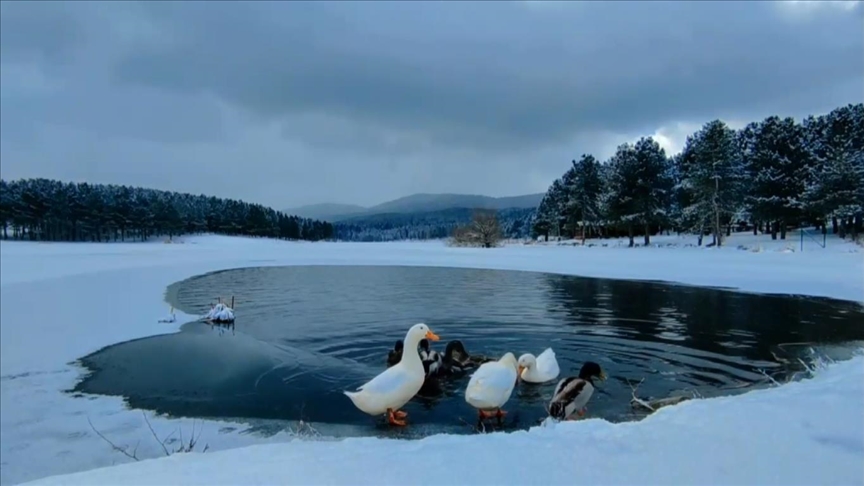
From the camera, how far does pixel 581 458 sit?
104 inches

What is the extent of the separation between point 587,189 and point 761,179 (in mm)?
23101

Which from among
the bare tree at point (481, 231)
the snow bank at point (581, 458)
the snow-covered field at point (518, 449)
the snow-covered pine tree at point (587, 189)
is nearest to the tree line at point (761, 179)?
the snow-covered pine tree at point (587, 189)

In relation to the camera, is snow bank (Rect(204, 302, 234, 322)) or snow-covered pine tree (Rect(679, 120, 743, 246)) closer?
snow bank (Rect(204, 302, 234, 322))

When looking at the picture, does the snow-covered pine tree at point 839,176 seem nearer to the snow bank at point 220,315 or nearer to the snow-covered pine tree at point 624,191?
the snow-covered pine tree at point 624,191

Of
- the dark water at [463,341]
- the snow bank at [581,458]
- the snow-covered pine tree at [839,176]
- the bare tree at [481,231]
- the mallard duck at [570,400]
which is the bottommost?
the dark water at [463,341]

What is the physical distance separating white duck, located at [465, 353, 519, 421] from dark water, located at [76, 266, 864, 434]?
0.26m

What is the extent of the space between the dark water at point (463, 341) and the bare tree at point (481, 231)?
45705 mm

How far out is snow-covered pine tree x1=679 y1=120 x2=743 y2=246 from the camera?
40.1 metres

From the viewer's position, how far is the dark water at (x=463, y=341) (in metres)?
6.83

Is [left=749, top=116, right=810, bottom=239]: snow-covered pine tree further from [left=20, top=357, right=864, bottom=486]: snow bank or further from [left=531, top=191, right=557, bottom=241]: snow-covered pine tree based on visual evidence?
[left=20, top=357, right=864, bottom=486]: snow bank

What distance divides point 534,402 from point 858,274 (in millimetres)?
17102

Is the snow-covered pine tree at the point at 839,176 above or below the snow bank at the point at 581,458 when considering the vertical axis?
above

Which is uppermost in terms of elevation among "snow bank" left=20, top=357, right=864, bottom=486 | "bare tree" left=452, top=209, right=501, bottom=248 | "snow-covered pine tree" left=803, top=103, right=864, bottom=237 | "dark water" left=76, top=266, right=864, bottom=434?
"snow-covered pine tree" left=803, top=103, right=864, bottom=237

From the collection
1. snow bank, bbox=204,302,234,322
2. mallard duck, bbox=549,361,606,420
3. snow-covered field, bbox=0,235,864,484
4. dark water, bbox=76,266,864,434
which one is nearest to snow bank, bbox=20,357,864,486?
snow-covered field, bbox=0,235,864,484
